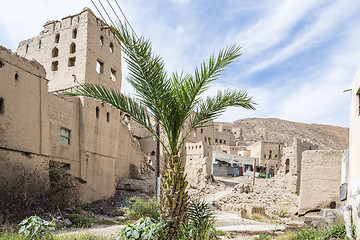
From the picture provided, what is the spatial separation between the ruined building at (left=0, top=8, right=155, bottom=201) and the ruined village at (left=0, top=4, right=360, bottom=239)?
45 mm

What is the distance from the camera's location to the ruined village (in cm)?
1196

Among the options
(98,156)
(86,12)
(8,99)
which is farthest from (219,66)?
(86,12)

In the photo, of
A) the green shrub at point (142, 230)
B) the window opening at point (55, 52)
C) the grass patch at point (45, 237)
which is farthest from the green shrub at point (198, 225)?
the window opening at point (55, 52)

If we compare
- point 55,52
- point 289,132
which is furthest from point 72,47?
point 289,132

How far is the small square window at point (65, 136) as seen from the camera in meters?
16.1

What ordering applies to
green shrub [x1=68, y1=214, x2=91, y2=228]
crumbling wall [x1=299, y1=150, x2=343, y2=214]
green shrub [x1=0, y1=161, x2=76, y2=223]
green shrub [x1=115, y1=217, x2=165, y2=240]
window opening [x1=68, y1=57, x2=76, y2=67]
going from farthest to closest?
window opening [x1=68, y1=57, x2=76, y2=67]
crumbling wall [x1=299, y1=150, x2=343, y2=214]
green shrub [x1=68, y1=214, x2=91, y2=228]
green shrub [x1=0, y1=161, x2=76, y2=223]
green shrub [x1=115, y1=217, x2=165, y2=240]

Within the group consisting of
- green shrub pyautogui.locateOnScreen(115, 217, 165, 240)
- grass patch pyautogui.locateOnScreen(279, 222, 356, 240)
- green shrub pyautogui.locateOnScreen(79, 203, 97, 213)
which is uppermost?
green shrub pyautogui.locateOnScreen(115, 217, 165, 240)

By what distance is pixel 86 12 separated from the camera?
1867cm

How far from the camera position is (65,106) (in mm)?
16453

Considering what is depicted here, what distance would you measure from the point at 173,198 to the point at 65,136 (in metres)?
11.0

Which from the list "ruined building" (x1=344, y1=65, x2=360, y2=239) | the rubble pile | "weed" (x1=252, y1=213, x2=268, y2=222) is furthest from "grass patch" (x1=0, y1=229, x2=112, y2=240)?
the rubble pile

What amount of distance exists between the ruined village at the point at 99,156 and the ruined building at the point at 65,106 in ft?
0.15

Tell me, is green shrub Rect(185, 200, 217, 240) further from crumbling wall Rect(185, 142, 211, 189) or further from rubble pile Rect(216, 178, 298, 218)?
crumbling wall Rect(185, 142, 211, 189)

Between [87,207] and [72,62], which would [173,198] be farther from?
[72,62]
